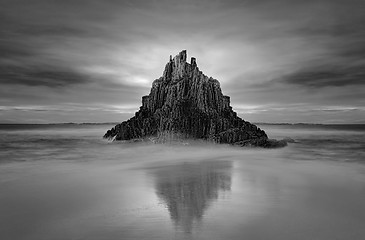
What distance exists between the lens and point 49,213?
648 centimetres

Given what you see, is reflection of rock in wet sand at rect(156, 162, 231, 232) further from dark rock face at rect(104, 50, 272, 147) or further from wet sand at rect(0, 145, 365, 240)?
dark rock face at rect(104, 50, 272, 147)

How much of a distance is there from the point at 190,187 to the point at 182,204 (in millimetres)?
2056

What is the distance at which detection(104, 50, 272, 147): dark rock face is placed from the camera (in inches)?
926

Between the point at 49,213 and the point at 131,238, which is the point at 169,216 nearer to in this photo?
A: the point at 131,238

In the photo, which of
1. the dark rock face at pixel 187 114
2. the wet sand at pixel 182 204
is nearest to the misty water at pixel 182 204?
the wet sand at pixel 182 204

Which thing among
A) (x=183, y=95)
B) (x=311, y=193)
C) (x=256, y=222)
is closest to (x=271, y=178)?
(x=311, y=193)

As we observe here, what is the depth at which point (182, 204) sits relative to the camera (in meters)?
6.97

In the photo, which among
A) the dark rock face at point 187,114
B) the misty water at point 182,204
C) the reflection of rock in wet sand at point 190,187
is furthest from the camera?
the dark rock face at point 187,114

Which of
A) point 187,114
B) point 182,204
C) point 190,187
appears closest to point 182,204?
point 182,204

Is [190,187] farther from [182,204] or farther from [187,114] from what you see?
[187,114]

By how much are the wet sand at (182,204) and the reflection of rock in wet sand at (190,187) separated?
0.10 ft

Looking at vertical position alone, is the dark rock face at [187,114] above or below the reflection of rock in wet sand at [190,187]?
above

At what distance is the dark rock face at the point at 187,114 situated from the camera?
77.2ft

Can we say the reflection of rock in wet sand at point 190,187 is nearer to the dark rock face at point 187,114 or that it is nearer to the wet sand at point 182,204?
the wet sand at point 182,204
